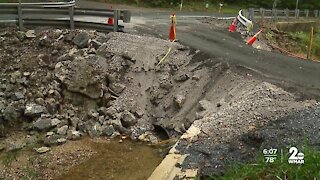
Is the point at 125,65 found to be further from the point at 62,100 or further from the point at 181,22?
the point at 181,22

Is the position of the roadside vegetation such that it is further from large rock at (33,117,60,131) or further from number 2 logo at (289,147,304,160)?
number 2 logo at (289,147,304,160)

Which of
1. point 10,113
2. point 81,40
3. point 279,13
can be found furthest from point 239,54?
point 279,13

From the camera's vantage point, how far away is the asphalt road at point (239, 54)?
1166 cm

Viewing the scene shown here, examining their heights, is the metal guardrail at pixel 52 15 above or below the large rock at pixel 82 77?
above

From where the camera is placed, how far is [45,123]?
12.8m

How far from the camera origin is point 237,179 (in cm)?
688

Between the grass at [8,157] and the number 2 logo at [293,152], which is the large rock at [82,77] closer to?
the grass at [8,157]

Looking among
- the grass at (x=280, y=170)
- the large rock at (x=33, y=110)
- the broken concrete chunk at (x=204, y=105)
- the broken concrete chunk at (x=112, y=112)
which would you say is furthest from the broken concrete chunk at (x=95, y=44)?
the grass at (x=280, y=170)

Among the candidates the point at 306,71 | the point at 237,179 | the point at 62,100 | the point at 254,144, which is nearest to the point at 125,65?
the point at 62,100

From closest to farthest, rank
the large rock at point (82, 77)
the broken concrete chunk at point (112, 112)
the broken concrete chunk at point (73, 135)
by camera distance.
→ 1. the broken concrete chunk at point (73, 135)
2. the broken concrete chunk at point (112, 112)
3. the large rock at point (82, 77)

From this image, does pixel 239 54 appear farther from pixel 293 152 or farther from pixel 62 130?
pixel 293 152

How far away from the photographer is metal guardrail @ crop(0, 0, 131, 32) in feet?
52.1

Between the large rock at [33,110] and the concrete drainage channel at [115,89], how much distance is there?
0.03 metres

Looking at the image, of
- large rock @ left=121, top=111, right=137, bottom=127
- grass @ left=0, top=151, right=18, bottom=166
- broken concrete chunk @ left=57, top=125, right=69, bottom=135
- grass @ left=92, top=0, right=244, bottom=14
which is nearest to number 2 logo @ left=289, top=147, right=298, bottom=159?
large rock @ left=121, top=111, right=137, bottom=127
